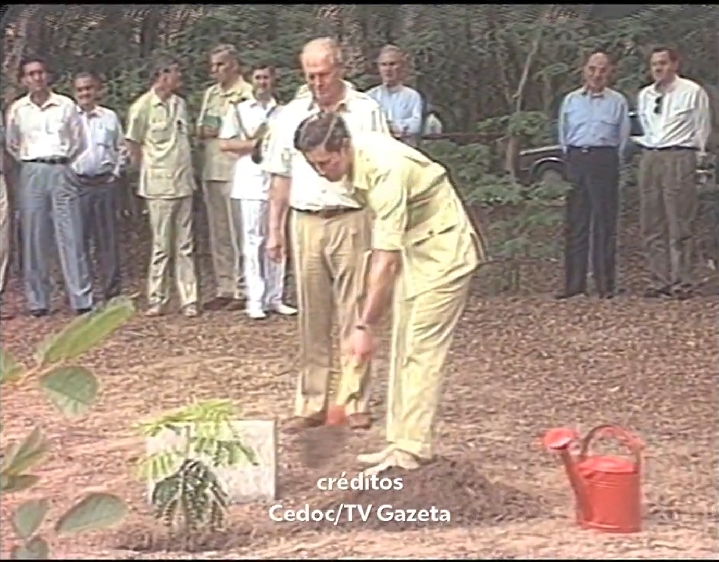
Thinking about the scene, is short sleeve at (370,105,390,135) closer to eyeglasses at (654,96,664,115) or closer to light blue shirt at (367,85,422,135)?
light blue shirt at (367,85,422,135)

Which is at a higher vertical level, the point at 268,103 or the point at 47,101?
the point at 268,103

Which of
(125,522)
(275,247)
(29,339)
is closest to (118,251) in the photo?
(29,339)

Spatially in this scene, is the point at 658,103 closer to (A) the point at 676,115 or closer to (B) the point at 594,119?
(A) the point at 676,115

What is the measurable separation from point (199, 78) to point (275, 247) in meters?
2.55

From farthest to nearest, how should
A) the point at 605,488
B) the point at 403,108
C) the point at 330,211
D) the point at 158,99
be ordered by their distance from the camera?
the point at 158,99
the point at 403,108
the point at 330,211
the point at 605,488

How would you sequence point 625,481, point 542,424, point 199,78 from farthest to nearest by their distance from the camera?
point 199,78 < point 542,424 < point 625,481

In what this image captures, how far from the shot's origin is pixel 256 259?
9.23 metres

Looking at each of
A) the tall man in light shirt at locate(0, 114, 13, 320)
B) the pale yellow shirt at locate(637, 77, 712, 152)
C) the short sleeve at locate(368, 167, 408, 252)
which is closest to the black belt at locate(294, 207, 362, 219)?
Result: the short sleeve at locate(368, 167, 408, 252)

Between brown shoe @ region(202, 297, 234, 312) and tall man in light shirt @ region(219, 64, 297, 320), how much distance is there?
22 centimetres

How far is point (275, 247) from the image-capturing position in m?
6.76

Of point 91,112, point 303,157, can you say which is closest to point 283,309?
point 91,112

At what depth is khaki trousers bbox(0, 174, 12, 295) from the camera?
31.3 ft

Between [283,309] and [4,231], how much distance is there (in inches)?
64.8

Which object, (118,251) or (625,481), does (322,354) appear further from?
(118,251)
